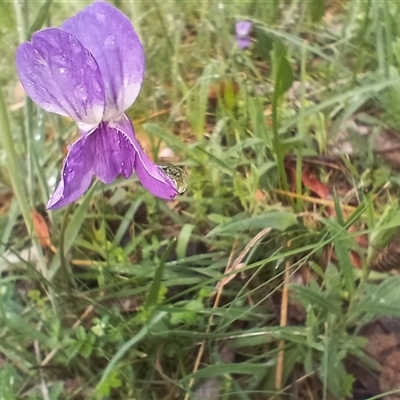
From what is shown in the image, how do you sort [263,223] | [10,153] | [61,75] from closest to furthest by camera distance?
[61,75], [10,153], [263,223]

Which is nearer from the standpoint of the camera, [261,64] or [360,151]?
[360,151]

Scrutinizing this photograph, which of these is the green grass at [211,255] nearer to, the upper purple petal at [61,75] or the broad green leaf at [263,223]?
the broad green leaf at [263,223]

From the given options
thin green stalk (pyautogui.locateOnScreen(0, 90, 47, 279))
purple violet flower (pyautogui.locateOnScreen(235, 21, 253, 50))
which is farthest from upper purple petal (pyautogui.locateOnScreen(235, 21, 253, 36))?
thin green stalk (pyautogui.locateOnScreen(0, 90, 47, 279))

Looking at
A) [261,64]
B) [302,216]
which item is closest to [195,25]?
[261,64]

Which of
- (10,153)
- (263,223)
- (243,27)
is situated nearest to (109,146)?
(10,153)

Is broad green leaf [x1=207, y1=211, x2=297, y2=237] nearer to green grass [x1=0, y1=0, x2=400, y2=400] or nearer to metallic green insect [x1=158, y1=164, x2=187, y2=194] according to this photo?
green grass [x1=0, y1=0, x2=400, y2=400]

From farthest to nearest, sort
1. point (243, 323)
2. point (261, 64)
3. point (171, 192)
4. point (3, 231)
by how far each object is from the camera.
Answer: point (261, 64) < point (3, 231) < point (243, 323) < point (171, 192)

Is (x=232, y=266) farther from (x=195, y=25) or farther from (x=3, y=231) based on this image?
(x=195, y=25)

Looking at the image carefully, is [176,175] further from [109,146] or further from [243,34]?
[243,34]
